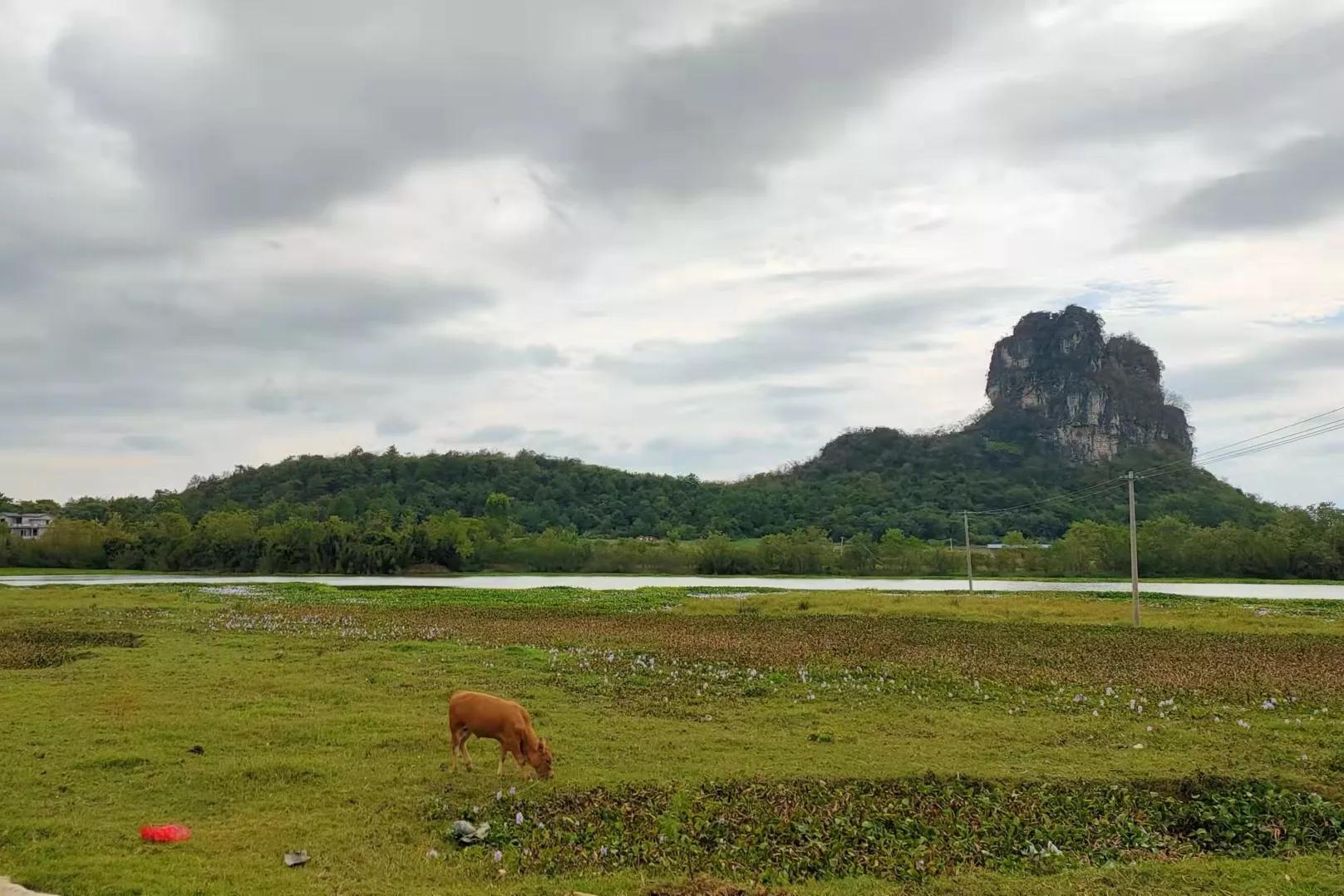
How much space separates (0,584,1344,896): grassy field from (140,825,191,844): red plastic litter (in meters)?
0.12

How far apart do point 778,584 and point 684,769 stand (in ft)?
186

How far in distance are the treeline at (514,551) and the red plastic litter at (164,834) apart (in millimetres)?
78406

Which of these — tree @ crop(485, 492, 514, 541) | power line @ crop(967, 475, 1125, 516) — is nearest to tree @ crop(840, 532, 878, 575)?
power line @ crop(967, 475, 1125, 516)

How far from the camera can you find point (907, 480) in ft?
431

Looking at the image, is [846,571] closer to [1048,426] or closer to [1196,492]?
[1196,492]

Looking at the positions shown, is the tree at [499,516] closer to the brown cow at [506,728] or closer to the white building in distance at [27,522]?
the white building in distance at [27,522]

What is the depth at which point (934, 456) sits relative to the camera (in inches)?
5453

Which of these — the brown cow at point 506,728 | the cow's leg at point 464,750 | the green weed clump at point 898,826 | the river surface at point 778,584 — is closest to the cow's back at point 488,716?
the brown cow at point 506,728

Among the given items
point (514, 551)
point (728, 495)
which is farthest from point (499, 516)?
point (728, 495)

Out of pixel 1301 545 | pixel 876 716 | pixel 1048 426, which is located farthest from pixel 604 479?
pixel 876 716

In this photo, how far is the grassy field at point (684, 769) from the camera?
788 centimetres

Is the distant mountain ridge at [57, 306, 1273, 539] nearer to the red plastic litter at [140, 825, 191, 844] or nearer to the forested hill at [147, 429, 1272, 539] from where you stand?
the forested hill at [147, 429, 1272, 539]

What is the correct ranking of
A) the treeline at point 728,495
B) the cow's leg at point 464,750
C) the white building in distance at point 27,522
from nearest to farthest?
the cow's leg at point 464,750 → the treeline at point 728,495 → the white building in distance at point 27,522

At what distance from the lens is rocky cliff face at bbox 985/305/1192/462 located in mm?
141250
